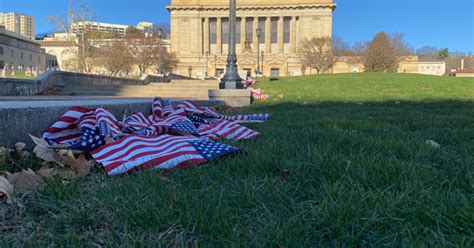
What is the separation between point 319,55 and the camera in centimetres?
5291

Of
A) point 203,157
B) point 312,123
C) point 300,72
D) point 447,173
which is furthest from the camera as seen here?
point 300,72

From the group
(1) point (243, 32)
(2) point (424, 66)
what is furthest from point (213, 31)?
(2) point (424, 66)

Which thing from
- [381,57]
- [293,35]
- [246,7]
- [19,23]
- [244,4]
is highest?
[19,23]

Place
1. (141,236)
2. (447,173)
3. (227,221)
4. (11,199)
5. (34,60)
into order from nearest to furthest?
(141,236), (227,221), (11,199), (447,173), (34,60)

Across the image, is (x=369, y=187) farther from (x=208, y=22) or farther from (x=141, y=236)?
(x=208, y=22)

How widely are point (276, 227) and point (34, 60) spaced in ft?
322

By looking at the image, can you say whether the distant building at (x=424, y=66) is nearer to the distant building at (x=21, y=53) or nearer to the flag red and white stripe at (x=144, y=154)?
the distant building at (x=21, y=53)

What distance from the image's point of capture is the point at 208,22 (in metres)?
68.7

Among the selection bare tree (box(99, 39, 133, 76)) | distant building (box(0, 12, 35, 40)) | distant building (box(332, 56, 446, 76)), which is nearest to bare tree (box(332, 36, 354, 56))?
distant building (box(332, 56, 446, 76))

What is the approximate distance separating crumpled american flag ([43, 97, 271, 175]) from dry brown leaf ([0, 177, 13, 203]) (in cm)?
55

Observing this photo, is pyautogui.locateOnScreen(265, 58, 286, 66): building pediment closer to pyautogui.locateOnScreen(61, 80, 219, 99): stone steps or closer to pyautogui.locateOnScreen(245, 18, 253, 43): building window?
pyautogui.locateOnScreen(245, 18, 253, 43): building window

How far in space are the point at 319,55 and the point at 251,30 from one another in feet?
64.8

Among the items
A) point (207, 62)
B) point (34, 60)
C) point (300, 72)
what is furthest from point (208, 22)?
point (34, 60)

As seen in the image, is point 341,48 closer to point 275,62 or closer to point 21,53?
point 275,62
